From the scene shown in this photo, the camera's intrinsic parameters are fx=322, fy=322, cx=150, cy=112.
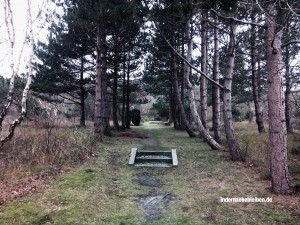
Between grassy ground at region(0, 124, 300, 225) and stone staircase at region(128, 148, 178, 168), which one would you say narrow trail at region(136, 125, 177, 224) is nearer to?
grassy ground at region(0, 124, 300, 225)

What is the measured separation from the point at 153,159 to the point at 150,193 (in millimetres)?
3365

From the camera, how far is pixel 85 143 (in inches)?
400

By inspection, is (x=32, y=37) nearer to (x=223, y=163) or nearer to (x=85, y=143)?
(x=85, y=143)

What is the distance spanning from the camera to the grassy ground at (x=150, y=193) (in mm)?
4840

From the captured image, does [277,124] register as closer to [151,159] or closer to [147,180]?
[147,180]

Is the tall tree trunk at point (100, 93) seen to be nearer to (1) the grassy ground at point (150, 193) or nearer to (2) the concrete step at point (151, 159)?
(2) the concrete step at point (151, 159)

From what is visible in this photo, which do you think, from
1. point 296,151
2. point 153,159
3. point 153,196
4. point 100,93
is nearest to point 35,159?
point 153,196

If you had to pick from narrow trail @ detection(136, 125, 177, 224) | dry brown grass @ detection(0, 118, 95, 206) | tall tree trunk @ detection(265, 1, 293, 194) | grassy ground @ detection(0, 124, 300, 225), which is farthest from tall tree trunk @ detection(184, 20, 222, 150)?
tall tree trunk @ detection(265, 1, 293, 194)

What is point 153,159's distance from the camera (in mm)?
9664

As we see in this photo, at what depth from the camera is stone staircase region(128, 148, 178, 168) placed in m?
9.09

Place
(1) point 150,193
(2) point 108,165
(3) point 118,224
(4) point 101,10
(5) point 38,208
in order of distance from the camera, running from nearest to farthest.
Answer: (3) point 118,224, (5) point 38,208, (1) point 150,193, (2) point 108,165, (4) point 101,10

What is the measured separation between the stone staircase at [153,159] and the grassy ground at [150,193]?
1.71 feet

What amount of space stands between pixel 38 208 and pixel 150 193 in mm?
2133

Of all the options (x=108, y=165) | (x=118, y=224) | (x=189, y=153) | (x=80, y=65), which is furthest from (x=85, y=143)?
(x=80, y=65)
